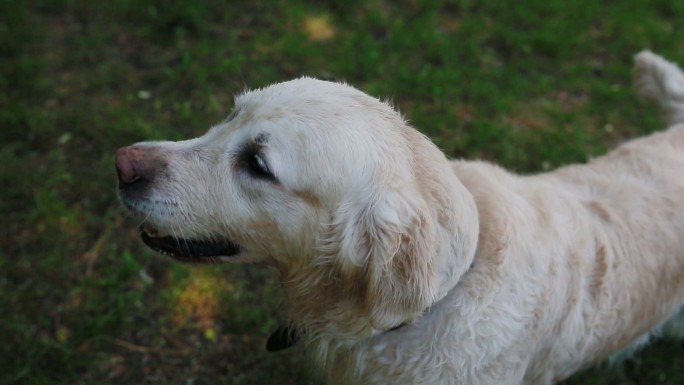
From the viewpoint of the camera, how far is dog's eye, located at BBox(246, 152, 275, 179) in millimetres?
2295

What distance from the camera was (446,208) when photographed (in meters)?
2.27

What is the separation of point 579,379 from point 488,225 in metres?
1.69

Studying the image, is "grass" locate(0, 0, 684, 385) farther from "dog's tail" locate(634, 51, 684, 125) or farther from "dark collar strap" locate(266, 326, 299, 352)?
"dog's tail" locate(634, 51, 684, 125)

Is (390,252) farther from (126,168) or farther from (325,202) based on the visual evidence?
(126,168)

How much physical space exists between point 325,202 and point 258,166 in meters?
0.29

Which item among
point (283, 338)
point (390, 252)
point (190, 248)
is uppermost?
point (390, 252)

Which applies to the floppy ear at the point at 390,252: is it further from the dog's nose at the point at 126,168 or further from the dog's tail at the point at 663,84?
the dog's tail at the point at 663,84

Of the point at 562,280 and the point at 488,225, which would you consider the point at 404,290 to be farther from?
the point at 562,280

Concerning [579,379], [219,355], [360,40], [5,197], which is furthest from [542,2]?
[5,197]

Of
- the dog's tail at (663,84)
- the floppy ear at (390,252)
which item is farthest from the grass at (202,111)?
the floppy ear at (390,252)

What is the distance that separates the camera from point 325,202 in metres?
2.32

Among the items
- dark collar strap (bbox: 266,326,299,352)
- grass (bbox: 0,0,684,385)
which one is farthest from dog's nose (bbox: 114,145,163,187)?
grass (bbox: 0,0,684,385)

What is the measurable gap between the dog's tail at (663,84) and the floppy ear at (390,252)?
2302 mm

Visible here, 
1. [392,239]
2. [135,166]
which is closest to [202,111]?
[135,166]
